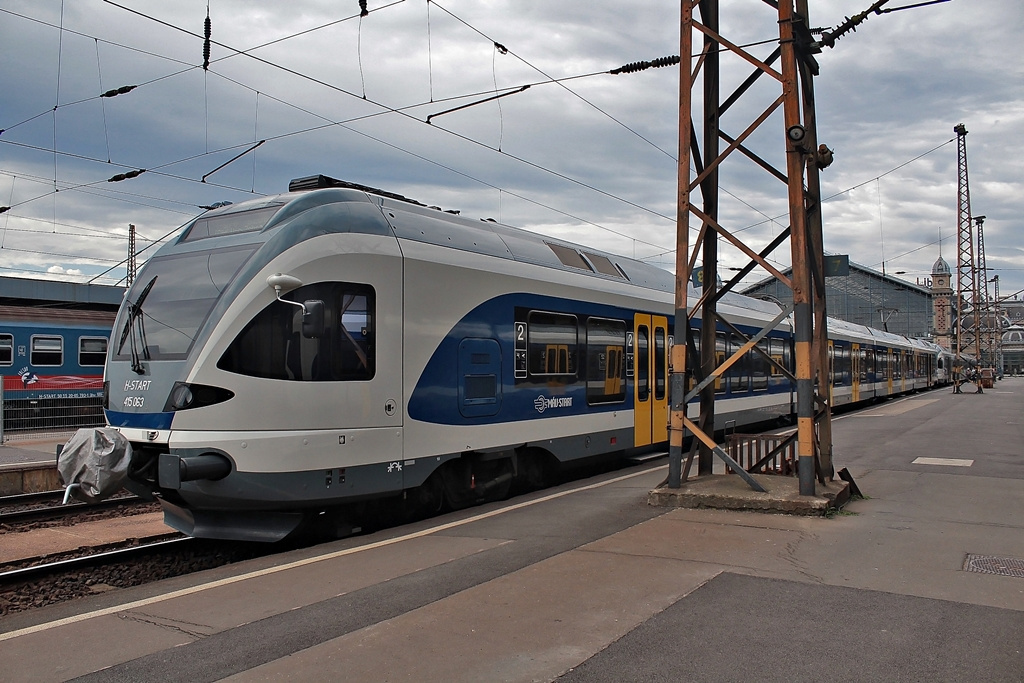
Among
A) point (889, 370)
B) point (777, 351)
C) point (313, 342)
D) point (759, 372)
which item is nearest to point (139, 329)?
point (313, 342)

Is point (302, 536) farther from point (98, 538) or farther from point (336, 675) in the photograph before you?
point (336, 675)

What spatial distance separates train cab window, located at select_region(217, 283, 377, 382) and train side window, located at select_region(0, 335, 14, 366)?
17.2 meters

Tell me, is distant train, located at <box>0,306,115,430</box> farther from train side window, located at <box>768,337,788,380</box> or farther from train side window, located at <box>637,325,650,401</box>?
train side window, located at <box>768,337,788,380</box>

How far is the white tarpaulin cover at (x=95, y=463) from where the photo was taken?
7379 millimetres

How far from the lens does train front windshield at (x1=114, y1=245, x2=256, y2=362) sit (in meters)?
7.81

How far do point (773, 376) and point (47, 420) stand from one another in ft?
58.9

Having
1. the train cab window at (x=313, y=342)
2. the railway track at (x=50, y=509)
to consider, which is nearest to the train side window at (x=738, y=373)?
the train cab window at (x=313, y=342)

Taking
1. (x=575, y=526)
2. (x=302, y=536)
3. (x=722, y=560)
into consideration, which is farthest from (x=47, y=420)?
(x=722, y=560)

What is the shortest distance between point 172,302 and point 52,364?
16.7 m

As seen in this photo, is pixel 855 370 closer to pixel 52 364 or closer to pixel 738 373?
pixel 738 373

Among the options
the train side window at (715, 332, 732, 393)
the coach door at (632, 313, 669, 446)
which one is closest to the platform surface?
the coach door at (632, 313, 669, 446)

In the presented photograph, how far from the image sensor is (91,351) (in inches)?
904

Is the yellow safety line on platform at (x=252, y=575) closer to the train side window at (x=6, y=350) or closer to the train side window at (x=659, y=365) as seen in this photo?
the train side window at (x=659, y=365)

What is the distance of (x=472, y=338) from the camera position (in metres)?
9.65
